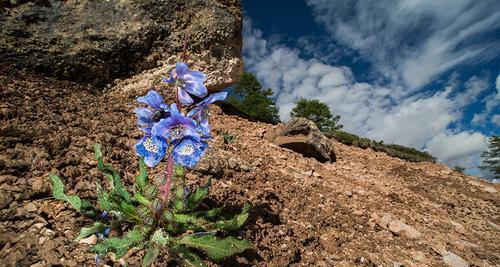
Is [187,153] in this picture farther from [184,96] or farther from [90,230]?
[90,230]

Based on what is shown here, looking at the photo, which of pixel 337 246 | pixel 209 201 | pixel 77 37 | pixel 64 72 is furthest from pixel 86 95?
pixel 337 246

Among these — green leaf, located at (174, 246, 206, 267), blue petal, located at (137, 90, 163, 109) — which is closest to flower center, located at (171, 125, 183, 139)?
blue petal, located at (137, 90, 163, 109)

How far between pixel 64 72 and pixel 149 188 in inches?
162

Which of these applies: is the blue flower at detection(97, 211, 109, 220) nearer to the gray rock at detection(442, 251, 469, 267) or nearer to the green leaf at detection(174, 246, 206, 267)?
the green leaf at detection(174, 246, 206, 267)

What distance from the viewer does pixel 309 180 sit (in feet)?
17.1

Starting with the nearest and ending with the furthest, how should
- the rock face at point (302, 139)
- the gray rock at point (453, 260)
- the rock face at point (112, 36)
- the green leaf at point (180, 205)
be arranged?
the green leaf at point (180, 205) → the gray rock at point (453, 260) → the rock face at point (112, 36) → the rock face at point (302, 139)

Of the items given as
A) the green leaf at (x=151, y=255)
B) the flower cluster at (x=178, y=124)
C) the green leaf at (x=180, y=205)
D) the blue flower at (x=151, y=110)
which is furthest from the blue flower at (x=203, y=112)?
the green leaf at (x=151, y=255)

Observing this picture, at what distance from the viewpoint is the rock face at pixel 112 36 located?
5496mm

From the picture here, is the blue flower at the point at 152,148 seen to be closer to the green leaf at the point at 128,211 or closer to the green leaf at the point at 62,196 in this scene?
the green leaf at the point at 128,211

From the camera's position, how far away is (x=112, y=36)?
6.23 metres

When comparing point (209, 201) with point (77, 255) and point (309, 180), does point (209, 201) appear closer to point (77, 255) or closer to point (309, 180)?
point (77, 255)

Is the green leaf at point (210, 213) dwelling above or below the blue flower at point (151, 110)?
below

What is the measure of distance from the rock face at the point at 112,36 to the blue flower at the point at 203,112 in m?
2.88

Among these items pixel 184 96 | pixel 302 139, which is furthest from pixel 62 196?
pixel 302 139
